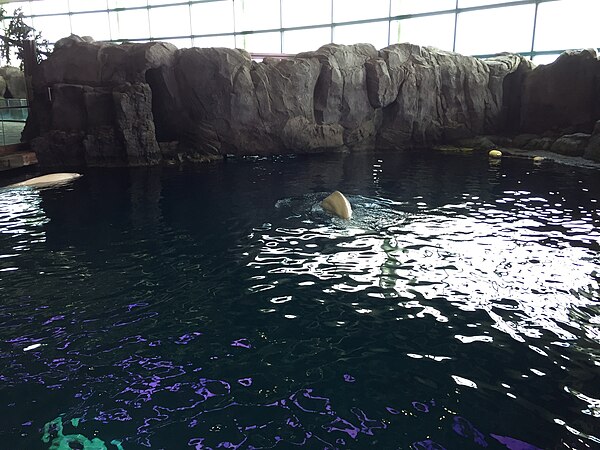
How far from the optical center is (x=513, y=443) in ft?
8.70

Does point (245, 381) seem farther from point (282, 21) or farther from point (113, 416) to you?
point (282, 21)

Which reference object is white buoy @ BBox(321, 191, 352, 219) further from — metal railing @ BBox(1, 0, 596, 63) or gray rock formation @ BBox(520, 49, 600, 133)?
metal railing @ BBox(1, 0, 596, 63)

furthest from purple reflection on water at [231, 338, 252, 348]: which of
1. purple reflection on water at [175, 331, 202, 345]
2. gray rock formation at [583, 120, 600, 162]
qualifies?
gray rock formation at [583, 120, 600, 162]

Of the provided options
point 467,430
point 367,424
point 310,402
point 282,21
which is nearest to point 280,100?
point 282,21

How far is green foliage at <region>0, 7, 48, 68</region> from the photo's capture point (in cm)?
1617

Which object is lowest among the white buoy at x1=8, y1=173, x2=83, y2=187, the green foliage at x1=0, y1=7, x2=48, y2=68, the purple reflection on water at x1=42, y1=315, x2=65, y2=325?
the purple reflection on water at x1=42, y1=315, x2=65, y2=325

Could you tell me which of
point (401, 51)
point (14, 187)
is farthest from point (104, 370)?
point (401, 51)

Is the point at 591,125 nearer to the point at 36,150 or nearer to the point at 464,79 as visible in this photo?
the point at 464,79

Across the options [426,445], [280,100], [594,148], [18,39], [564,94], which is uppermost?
[18,39]

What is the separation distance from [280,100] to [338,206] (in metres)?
9.30

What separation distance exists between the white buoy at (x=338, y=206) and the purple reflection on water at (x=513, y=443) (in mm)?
5118

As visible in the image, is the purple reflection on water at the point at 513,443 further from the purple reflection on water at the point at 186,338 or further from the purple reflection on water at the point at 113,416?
the purple reflection on water at the point at 186,338

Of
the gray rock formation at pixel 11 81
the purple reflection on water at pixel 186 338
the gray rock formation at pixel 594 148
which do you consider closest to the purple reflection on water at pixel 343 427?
the purple reflection on water at pixel 186 338

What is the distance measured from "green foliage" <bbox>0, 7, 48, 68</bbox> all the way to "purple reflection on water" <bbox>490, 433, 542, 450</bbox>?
18524 mm
